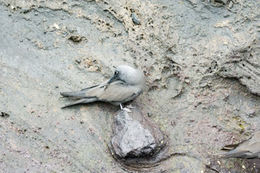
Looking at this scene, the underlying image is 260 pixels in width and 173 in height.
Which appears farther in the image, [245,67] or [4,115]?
[245,67]

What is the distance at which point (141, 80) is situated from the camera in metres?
5.36

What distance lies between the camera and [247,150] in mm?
5027

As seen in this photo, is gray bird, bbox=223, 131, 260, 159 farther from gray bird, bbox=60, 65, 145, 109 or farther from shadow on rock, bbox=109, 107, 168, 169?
gray bird, bbox=60, 65, 145, 109

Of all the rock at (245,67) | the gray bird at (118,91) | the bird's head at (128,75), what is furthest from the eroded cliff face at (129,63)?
the bird's head at (128,75)

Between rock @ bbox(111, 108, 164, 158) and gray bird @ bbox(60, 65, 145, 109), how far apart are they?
0.68ft

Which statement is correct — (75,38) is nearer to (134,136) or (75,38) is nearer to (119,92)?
(119,92)

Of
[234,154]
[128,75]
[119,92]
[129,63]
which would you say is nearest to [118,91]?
[119,92]

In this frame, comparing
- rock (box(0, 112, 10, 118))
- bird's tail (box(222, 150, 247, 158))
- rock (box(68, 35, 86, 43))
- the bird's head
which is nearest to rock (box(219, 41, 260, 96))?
bird's tail (box(222, 150, 247, 158))

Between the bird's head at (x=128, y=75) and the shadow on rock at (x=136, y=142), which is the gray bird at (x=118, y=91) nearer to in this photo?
the bird's head at (x=128, y=75)

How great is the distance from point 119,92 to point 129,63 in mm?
634

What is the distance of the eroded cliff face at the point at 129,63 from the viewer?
5031 mm

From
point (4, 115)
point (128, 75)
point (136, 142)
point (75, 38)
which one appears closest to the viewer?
point (136, 142)

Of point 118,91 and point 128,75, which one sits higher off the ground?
point 128,75

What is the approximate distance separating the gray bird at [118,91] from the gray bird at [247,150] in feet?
4.32
